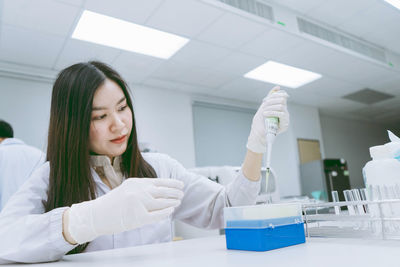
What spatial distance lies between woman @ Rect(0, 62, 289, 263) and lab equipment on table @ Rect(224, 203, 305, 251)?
183 mm

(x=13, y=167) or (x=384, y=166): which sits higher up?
(x=13, y=167)

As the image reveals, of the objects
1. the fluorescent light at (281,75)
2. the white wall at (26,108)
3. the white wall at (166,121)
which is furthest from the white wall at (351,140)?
the white wall at (26,108)

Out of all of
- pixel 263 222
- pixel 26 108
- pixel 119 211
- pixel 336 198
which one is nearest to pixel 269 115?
pixel 336 198

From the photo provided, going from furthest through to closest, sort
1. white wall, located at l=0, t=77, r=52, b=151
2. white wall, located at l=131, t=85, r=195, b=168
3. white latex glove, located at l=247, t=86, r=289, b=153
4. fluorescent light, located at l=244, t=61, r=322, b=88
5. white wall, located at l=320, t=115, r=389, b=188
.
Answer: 1. white wall, located at l=320, t=115, r=389, b=188
2. white wall, located at l=131, t=85, r=195, b=168
3. fluorescent light, located at l=244, t=61, r=322, b=88
4. white wall, located at l=0, t=77, r=52, b=151
5. white latex glove, located at l=247, t=86, r=289, b=153

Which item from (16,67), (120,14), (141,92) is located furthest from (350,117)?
(16,67)

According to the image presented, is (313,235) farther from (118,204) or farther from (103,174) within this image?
(103,174)

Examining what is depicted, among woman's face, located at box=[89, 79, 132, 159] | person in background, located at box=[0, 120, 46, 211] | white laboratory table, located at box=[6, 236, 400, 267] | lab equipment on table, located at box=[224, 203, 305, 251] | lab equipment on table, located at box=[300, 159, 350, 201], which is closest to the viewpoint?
white laboratory table, located at box=[6, 236, 400, 267]

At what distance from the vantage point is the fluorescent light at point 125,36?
9.91 ft

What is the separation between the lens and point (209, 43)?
358 cm

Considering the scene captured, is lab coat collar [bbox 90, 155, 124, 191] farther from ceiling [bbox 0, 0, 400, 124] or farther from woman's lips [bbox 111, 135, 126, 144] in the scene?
ceiling [bbox 0, 0, 400, 124]

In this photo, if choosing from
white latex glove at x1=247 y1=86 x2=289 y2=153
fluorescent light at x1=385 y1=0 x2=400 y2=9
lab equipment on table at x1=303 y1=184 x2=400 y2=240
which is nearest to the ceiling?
fluorescent light at x1=385 y1=0 x2=400 y2=9

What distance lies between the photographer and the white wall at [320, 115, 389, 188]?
7008 millimetres

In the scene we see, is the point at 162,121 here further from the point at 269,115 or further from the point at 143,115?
the point at 269,115

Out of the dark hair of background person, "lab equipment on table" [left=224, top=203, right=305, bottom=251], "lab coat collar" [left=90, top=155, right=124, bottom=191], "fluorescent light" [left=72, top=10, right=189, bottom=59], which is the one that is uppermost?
"fluorescent light" [left=72, top=10, right=189, bottom=59]
